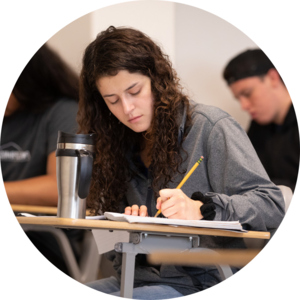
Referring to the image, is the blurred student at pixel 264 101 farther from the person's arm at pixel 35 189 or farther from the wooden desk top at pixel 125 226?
the wooden desk top at pixel 125 226

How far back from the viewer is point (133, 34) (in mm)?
1135

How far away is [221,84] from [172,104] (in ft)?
5.20

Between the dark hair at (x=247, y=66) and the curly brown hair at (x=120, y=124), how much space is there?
1448 millimetres

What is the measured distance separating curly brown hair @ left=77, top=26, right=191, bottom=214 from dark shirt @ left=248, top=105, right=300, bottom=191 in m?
1.47

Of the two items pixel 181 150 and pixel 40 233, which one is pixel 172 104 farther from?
pixel 40 233

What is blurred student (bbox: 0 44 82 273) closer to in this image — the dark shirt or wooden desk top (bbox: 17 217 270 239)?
wooden desk top (bbox: 17 217 270 239)

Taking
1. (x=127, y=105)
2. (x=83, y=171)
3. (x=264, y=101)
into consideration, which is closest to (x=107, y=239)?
(x=83, y=171)

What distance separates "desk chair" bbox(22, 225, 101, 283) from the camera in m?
1.80

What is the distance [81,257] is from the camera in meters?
1.92

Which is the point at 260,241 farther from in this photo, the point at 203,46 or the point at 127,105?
the point at 203,46

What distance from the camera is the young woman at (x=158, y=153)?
2.99ft

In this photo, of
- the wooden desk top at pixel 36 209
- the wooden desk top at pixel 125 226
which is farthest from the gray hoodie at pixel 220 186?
the wooden desk top at pixel 36 209

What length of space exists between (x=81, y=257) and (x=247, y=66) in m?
1.71

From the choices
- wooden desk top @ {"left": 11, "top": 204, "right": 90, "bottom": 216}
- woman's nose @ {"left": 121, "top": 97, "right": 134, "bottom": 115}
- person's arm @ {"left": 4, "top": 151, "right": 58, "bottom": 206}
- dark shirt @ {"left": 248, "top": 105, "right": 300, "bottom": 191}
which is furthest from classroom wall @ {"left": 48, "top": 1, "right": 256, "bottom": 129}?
woman's nose @ {"left": 121, "top": 97, "right": 134, "bottom": 115}
